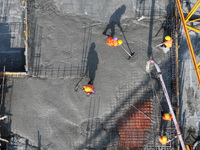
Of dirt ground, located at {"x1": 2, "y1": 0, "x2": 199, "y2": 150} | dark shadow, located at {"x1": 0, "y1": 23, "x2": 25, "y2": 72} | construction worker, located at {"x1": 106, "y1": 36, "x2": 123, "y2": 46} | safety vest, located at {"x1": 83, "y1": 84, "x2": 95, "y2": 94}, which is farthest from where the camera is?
dark shadow, located at {"x1": 0, "y1": 23, "x2": 25, "y2": 72}

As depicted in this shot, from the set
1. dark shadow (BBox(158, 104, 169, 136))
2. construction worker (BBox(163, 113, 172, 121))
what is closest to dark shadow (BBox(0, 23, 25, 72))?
construction worker (BBox(163, 113, 172, 121))

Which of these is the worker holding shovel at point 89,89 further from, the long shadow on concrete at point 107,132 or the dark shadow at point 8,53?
the dark shadow at point 8,53

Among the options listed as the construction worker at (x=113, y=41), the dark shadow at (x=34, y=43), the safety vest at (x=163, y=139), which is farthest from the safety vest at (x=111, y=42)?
the safety vest at (x=163, y=139)

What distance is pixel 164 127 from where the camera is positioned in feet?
36.0

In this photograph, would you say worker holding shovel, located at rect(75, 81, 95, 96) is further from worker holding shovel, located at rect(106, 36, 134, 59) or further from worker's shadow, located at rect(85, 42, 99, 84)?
worker holding shovel, located at rect(106, 36, 134, 59)

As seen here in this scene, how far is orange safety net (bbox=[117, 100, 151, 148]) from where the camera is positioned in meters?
10.8

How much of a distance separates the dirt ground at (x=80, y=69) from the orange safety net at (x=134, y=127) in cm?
61

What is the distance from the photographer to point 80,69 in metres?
11.0

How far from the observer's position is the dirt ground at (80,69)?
10758 mm

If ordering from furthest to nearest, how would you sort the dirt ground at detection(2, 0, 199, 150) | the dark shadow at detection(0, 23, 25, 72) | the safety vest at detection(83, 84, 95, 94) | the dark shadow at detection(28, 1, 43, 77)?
the dark shadow at detection(0, 23, 25, 72), the dark shadow at detection(28, 1, 43, 77), the dirt ground at detection(2, 0, 199, 150), the safety vest at detection(83, 84, 95, 94)

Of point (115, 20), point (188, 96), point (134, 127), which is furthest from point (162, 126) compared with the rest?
point (115, 20)

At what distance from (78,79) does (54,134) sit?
10.7 feet

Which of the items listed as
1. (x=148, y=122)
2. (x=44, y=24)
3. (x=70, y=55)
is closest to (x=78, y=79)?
(x=70, y=55)

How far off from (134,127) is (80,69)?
435 cm
